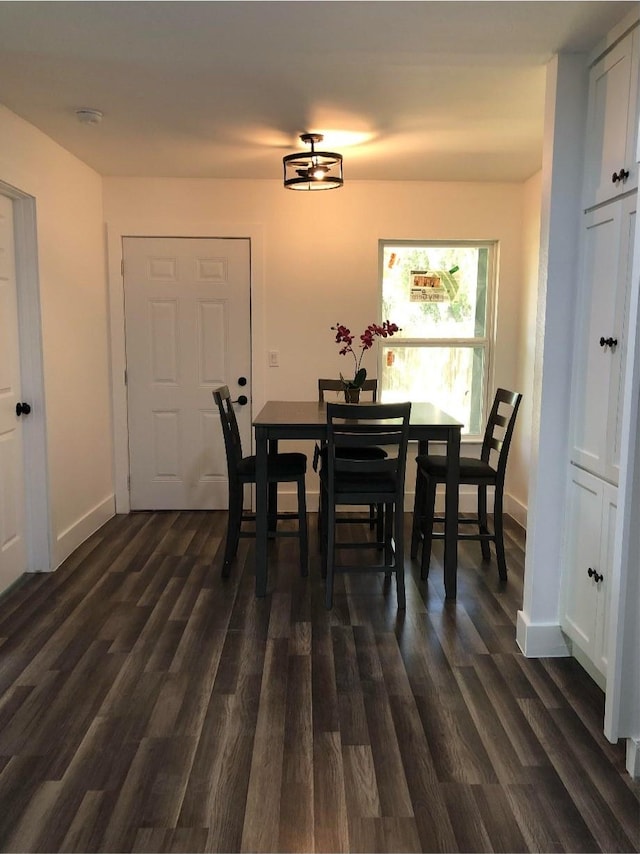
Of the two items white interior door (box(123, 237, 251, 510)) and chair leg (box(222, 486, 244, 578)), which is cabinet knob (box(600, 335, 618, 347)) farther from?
white interior door (box(123, 237, 251, 510))

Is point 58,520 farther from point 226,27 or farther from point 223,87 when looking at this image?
point 226,27

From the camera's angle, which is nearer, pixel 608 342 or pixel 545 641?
pixel 608 342

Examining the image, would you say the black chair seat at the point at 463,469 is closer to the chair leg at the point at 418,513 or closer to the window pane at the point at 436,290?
the chair leg at the point at 418,513

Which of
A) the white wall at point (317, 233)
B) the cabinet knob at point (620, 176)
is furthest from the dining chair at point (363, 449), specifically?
the cabinet knob at point (620, 176)

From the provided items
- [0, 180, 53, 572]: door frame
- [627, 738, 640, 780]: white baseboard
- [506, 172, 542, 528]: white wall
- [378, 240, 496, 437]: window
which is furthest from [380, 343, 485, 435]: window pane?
[627, 738, 640, 780]: white baseboard

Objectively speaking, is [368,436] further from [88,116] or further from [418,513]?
[88,116]

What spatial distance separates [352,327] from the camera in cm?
454

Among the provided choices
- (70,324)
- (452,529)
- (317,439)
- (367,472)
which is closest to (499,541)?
(452,529)

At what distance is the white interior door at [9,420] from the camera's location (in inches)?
123

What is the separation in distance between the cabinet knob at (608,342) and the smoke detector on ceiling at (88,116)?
2.49m

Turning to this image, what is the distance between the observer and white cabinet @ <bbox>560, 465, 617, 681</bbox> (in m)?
2.18

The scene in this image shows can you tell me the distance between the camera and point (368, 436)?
113 inches

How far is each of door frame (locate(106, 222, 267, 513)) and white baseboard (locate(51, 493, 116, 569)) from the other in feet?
0.63

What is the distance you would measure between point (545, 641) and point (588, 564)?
440 mm
